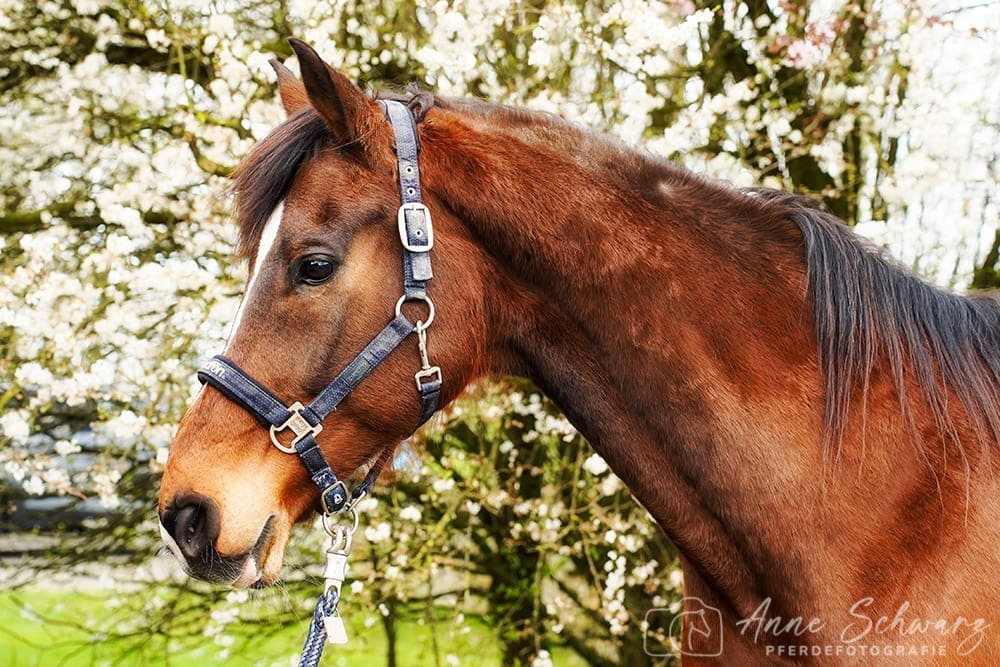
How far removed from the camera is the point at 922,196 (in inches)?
202

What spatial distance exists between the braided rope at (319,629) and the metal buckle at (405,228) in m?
0.86

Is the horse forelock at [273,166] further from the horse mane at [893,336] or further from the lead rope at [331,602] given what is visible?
the horse mane at [893,336]

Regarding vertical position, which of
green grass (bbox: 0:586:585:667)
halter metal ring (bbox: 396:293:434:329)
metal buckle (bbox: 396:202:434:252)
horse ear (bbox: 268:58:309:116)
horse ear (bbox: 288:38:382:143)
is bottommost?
green grass (bbox: 0:586:585:667)

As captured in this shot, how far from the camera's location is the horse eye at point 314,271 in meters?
2.06

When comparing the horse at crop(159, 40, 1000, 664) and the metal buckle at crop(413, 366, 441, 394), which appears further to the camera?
the metal buckle at crop(413, 366, 441, 394)

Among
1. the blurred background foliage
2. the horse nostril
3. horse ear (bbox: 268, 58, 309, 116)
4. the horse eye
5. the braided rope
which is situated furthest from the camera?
the blurred background foliage

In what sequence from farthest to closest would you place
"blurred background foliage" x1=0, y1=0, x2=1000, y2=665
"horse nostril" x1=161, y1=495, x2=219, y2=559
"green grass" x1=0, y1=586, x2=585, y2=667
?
"green grass" x1=0, y1=586, x2=585, y2=667
"blurred background foliage" x1=0, y1=0, x2=1000, y2=665
"horse nostril" x1=161, y1=495, x2=219, y2=559

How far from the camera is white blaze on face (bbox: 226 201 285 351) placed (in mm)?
2074

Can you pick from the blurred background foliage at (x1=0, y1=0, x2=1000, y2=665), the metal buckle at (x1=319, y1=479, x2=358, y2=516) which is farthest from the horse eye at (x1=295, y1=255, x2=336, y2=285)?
the blurred background foliage at (x1=0, y1=0, x2=1000, y2=665)

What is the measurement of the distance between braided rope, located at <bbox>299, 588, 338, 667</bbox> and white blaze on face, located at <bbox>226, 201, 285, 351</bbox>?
0.66 metres

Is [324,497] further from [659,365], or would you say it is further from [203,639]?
[203,639]

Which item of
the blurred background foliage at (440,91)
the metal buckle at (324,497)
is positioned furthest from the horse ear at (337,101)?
the blurred background foliage at (440,91)

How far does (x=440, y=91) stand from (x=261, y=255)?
2.93 meters

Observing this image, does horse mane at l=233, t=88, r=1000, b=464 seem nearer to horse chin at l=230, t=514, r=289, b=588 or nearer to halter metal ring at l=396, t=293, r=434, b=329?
halter metal ring at l=396, t=293, r=434, b=329
